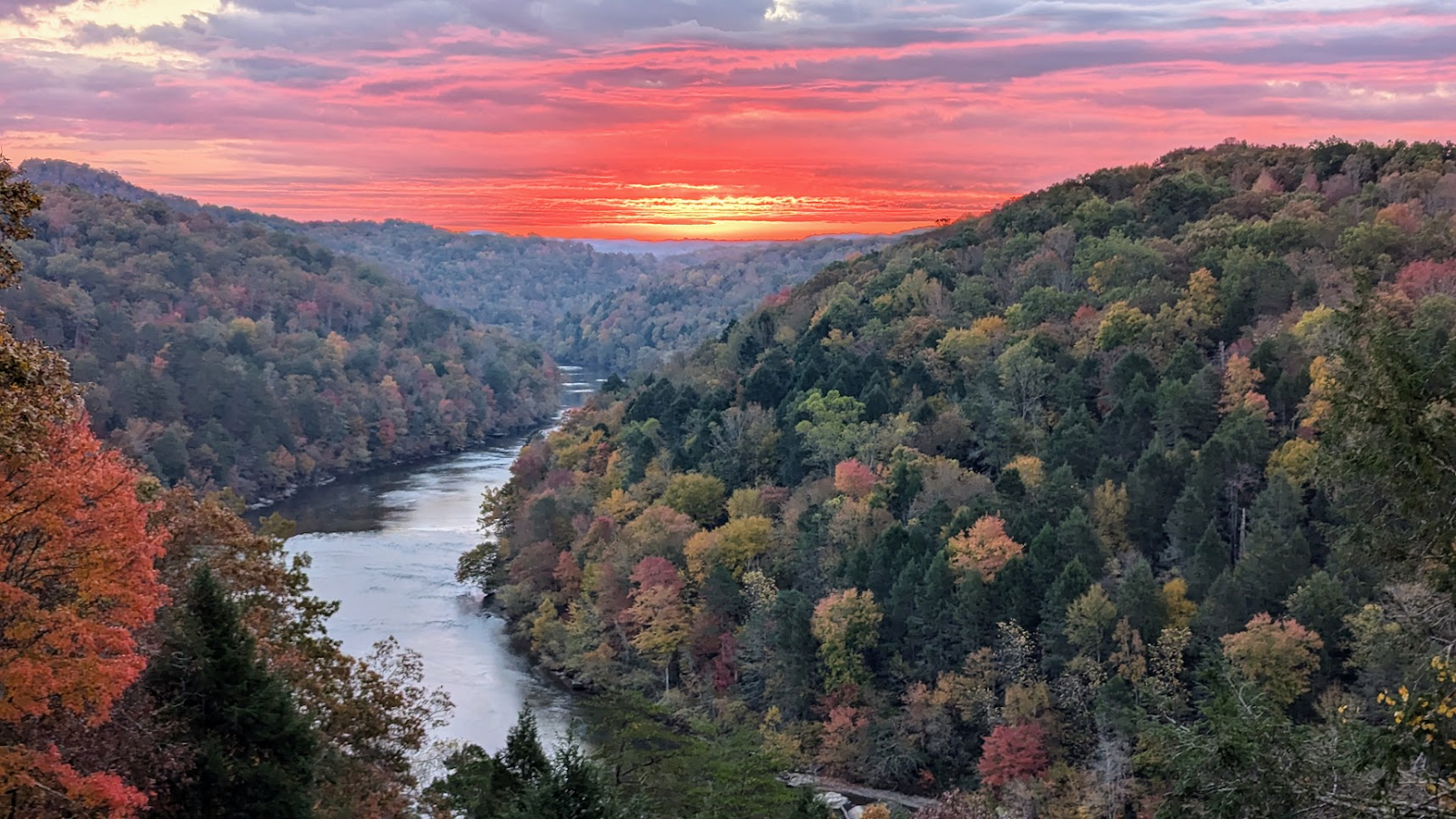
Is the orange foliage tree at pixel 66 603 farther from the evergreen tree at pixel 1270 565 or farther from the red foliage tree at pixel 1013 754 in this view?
the evergreen tree at pixel 1270 565

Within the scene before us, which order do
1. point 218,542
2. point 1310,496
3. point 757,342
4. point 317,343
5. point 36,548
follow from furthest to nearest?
point 317,343
point 757,342
point 1310,496
point 218,542
point 36,548

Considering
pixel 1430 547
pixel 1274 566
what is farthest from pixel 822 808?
pixel 1274 566

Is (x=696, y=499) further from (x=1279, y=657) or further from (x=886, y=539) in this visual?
(x=1279, y=657)

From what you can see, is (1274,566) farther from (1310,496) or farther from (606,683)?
(606,683)

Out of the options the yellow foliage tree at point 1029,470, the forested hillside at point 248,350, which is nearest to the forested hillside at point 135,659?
the yellow foliage tree at point 1029,470

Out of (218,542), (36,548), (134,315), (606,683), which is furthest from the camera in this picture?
(134,315)

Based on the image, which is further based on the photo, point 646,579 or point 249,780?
point 646,579

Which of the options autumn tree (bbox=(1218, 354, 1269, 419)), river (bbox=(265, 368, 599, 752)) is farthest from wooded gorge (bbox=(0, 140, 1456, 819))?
river (bbox=(265, 368, 599, 752))

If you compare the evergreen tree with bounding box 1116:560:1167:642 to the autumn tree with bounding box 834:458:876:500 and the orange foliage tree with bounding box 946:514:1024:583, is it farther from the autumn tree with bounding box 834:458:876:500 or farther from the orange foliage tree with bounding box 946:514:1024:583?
the autumn tree with bounding box 834:458:876:500
